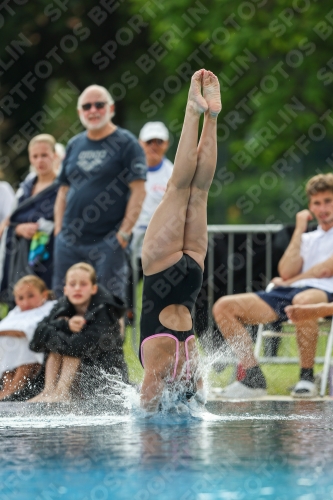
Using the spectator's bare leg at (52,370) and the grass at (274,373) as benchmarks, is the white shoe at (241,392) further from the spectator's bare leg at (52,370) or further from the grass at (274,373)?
the spectator's bare leg at (52,370)

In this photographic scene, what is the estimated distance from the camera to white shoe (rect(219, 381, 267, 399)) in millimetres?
7973

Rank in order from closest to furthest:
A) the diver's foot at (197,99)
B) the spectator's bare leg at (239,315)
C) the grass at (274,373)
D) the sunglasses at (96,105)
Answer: the diver's foot at (197,99)
the spectator's bare leg at (239,315)
the sunglasses at (96,105)
the grass at (274,373)

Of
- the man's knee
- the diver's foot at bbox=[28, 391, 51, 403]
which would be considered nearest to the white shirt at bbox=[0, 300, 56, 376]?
the diver's foot at bbox=[28, 391, 51, 403]

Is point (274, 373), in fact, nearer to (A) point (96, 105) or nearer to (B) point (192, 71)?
(A) point (96, 105)

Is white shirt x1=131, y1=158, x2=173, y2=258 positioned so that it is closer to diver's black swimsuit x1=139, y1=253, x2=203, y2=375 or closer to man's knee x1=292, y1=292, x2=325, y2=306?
man's knee x1=292, y1=292, x2=325, y2=306

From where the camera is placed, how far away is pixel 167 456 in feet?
14.9

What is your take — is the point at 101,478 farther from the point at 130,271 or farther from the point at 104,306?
the point at 130,271

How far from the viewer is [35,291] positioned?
27.0 ft

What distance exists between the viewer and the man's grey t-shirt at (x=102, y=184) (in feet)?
27.9

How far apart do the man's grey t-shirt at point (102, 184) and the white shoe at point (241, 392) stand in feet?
5.05

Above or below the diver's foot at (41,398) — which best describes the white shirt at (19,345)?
above

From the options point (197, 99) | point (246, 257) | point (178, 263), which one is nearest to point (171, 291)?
point (178, 263)

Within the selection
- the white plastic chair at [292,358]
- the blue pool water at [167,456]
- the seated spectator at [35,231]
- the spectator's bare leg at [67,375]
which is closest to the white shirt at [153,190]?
the seated spectator at [35,231]

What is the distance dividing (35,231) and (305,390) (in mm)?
2690
